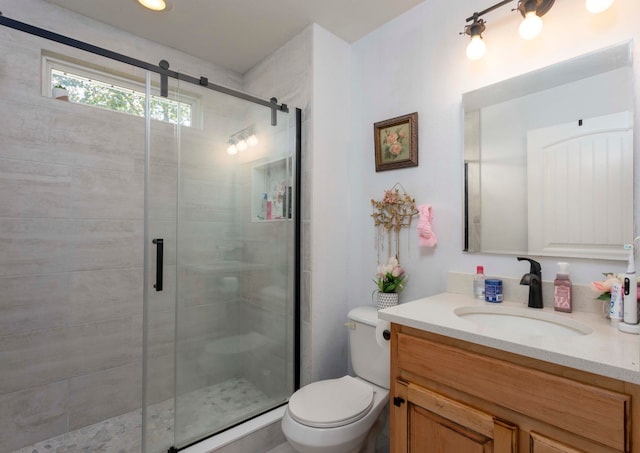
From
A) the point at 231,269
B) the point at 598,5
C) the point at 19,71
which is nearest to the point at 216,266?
the point at 231,269

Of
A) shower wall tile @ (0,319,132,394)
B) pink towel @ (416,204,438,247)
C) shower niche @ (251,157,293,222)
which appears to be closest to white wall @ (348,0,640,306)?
pink towel @ (416,204,438,247)

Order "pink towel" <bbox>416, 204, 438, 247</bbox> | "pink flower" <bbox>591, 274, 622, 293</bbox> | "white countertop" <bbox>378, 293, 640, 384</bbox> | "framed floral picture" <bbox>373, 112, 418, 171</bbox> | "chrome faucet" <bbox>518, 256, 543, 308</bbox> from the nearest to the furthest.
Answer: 1. "white countertop" <bbox>378, 293, 640, 384</bbox>
2. "pink flower" <bbox>591, 274, 622, 293</bbox>
3. "chrome faucet" <bbox>518, 256, 543, 308</bbox>
4. "pink towel" <bbox>416, 204, 438, 247</bbox>
5. "framed floral picture" <bbox>373, 112, 418, 171</bbox>

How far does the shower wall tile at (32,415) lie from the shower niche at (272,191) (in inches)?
59.9

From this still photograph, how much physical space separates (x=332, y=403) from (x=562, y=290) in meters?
1.08

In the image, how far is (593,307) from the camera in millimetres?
1188

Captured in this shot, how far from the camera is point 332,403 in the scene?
4.80 ft

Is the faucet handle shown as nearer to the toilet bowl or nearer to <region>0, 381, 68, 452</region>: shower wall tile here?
the toilet bowl

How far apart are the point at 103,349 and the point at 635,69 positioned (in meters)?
2.95

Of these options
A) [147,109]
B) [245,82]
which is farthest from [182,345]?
[245,82]

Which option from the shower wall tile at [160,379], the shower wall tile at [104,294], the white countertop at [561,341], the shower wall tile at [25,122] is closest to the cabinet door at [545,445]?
the white countertop at [561,341]

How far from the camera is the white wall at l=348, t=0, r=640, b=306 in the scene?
4.17ft

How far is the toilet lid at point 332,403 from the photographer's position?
4.41ft

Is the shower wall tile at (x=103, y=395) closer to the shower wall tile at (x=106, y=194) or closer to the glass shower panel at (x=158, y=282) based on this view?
the glass shower panel at (x=158, y=282)

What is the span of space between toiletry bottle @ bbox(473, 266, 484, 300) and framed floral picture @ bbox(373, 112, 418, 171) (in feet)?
2.15
